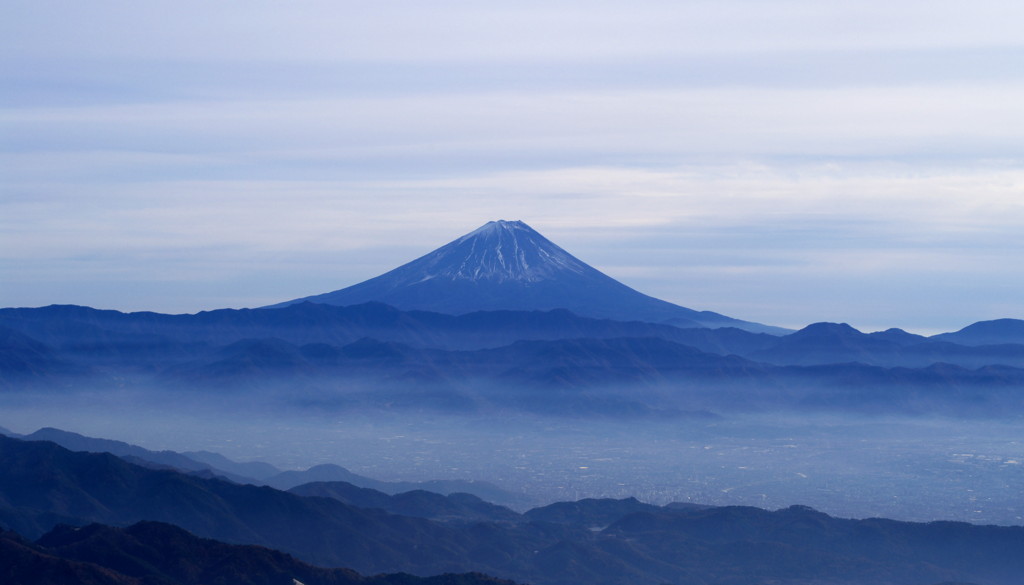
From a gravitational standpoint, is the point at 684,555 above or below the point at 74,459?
below

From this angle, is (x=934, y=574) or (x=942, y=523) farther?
(x=942, y=523)

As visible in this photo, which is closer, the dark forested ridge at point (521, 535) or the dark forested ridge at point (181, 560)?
the dark forested ridge at point (181, 560)

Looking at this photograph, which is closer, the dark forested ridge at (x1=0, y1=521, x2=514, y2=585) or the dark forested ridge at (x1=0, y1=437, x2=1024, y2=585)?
the dark forested ridge at (x1=0, y1=521, x2=514, y2=585)

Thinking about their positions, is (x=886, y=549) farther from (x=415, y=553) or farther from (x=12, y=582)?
(x=12, y=582)

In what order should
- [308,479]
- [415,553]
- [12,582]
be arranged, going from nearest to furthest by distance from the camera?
[12,582] → [415,553] → [308,479]

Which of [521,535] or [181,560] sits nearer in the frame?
[181,560]

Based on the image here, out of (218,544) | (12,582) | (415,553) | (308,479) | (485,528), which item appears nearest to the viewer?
(12,582)

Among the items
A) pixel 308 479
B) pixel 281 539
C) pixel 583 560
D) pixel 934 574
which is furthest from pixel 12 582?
pixel 308 479

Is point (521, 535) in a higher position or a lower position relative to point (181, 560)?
lower
